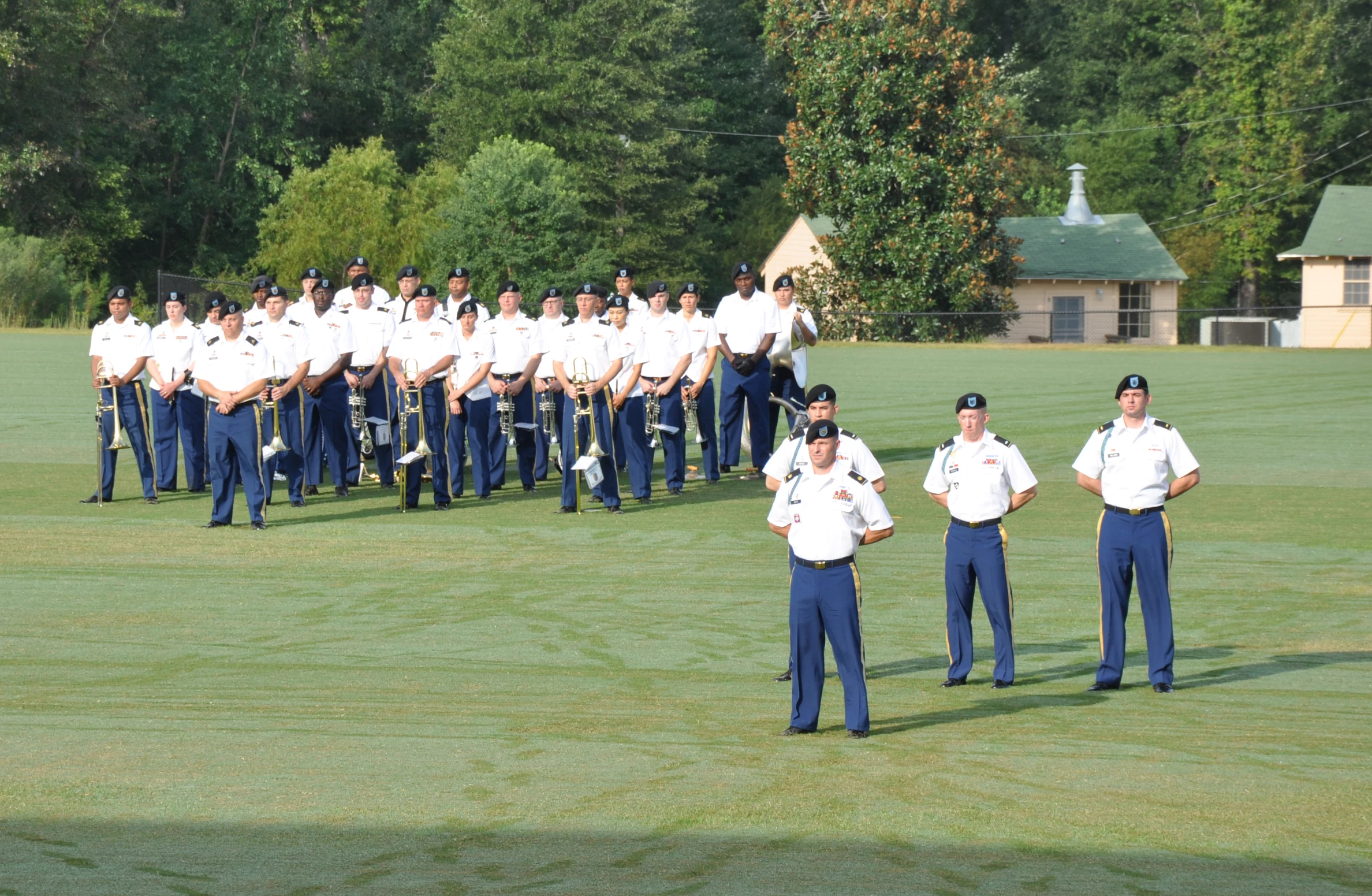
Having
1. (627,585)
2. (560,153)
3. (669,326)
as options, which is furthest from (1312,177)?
(627,585)

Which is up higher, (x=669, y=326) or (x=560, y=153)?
(x=560, y=153)

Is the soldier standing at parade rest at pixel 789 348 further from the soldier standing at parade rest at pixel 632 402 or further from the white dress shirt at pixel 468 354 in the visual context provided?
the white dress shirt at pixel 468 354

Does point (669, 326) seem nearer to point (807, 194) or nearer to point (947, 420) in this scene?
point (947, 420)

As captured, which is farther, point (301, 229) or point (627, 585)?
point (301, 229)

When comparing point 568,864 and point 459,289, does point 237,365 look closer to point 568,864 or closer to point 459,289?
point 459,289

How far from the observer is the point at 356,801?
7027mm

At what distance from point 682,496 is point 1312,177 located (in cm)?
5278

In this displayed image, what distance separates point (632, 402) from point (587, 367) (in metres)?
0.94

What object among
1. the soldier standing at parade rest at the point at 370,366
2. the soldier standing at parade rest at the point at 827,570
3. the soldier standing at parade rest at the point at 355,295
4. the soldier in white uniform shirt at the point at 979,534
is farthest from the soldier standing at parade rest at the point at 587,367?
the soldier standing at parade rest at the point at 827,570

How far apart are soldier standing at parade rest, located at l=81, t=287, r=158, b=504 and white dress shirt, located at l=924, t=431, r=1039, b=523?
963 cm

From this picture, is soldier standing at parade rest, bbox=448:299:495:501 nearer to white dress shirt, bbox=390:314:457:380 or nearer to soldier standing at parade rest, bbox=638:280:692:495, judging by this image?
white dress shirt, bbox=390:314:457:380

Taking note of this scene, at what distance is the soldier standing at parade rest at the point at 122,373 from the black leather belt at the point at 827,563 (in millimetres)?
10198

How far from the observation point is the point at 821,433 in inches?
317

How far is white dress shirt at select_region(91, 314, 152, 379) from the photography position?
1619cm
